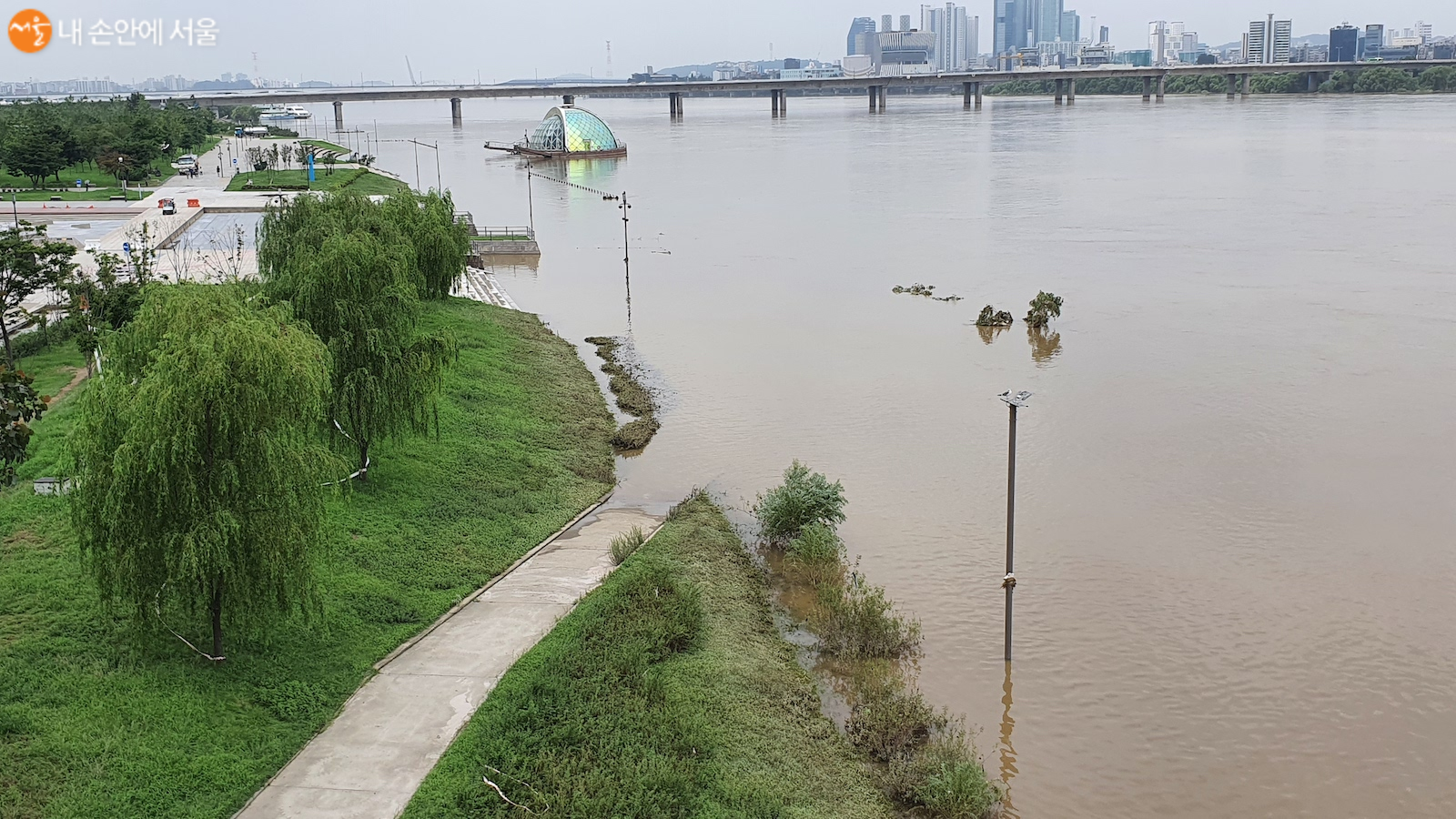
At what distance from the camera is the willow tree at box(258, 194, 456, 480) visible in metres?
19.8

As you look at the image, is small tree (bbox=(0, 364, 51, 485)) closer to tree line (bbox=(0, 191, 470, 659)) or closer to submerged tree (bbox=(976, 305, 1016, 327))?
tree line (bbox=(0, 191, 470, 659))

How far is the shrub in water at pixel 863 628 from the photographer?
1653 cm

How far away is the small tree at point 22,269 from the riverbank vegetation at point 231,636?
4696 millimetres

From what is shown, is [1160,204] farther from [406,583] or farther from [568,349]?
[406,583]

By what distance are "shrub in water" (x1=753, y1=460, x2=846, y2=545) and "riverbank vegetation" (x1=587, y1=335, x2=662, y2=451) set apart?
5.52m

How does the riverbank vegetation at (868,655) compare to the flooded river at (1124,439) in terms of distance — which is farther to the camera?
the flooded river at (1124,439)

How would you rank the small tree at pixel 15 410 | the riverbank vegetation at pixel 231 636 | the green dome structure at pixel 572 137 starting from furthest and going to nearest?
the green dome structure at pixel 572 137, the riverbank vegetation at pixel 231 636, the small tree at pixel 15 410

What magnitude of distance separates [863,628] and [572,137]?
291 ft

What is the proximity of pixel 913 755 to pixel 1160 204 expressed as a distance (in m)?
54.2

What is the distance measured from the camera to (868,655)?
16.4m

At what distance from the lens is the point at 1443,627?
58.3 feet

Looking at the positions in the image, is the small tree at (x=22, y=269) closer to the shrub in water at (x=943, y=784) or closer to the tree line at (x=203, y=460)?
the tree line at (x=203, y=460)

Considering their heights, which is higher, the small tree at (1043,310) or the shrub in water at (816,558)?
the small tree at (1043,310)

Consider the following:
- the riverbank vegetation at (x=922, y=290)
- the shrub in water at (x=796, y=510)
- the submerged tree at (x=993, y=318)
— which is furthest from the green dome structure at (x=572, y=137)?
the shrub in water at (x=796, y=510)
